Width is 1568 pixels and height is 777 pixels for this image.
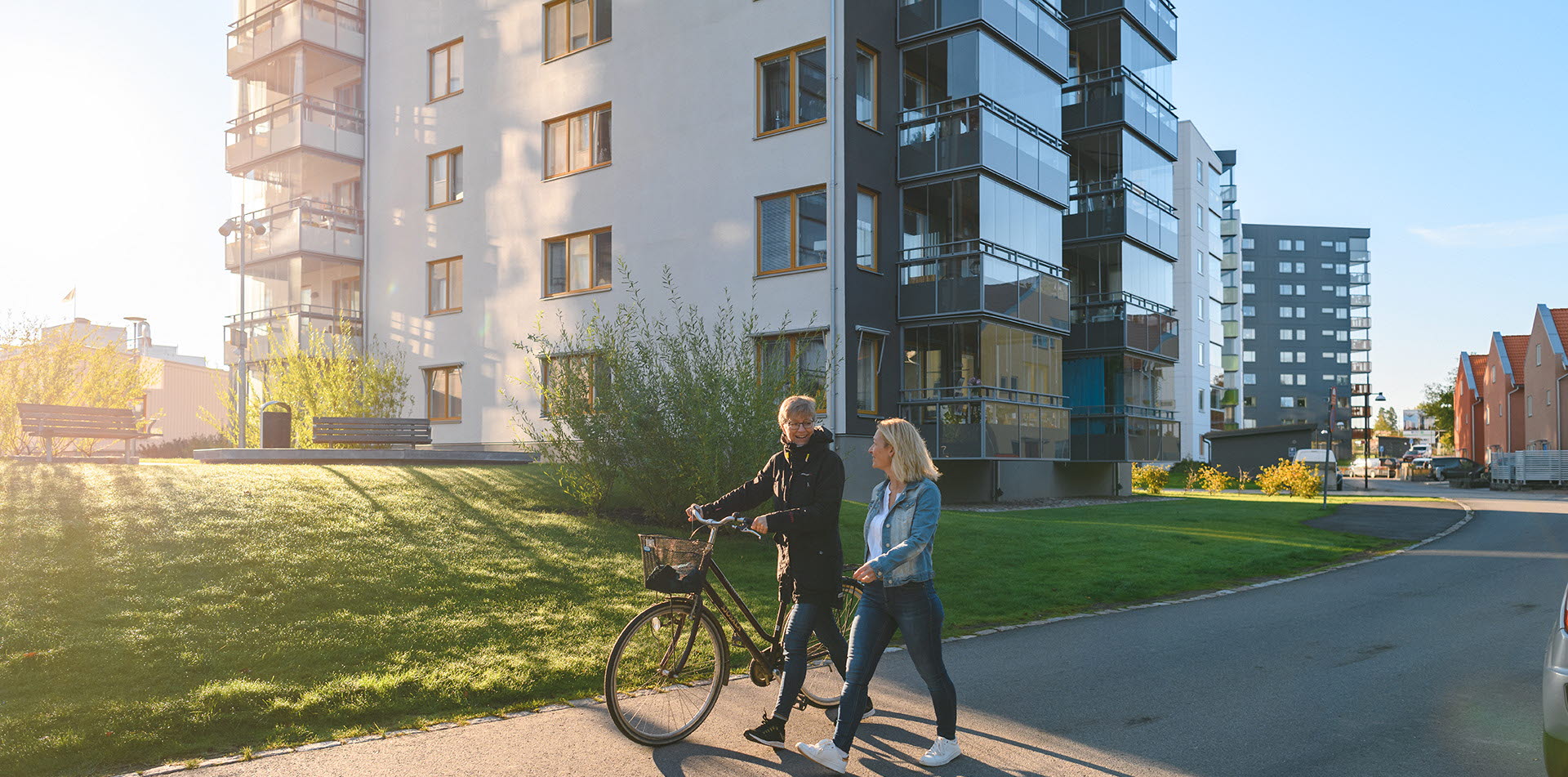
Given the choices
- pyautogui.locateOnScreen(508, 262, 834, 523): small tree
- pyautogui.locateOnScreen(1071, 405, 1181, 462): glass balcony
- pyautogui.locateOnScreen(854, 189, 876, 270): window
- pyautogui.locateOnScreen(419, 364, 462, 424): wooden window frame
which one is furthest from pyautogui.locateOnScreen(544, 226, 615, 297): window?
pyautogui.locateOnScreen(1071, 405, 1181, 462): glass balcony

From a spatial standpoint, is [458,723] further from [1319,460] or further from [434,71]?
[1319,460]

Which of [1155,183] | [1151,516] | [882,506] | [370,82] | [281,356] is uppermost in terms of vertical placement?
[370,82]

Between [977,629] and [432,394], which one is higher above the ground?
[432,394]

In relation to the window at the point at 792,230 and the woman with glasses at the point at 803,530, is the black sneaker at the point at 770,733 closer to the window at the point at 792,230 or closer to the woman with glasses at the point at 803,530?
the woman with glasses at the point at 803,530

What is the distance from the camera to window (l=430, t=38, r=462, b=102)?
30.5m

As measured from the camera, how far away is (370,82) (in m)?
33.4

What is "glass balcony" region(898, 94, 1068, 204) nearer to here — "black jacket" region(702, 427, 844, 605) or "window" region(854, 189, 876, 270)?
"window" region(854, 189, 876, 270)

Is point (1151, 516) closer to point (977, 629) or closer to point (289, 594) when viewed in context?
point (977, 629)

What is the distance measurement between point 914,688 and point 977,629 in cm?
261

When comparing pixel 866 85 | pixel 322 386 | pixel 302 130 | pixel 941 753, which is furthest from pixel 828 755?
pixel 302 130

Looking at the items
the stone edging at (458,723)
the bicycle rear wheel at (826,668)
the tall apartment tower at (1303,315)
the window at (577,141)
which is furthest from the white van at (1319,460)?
the tall apartment tower at (1303,315)

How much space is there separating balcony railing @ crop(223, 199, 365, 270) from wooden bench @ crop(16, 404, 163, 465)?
1496 centimetres

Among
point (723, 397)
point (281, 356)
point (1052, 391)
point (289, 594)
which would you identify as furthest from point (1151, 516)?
point (281, 356)

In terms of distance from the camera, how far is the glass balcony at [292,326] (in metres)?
31.9
